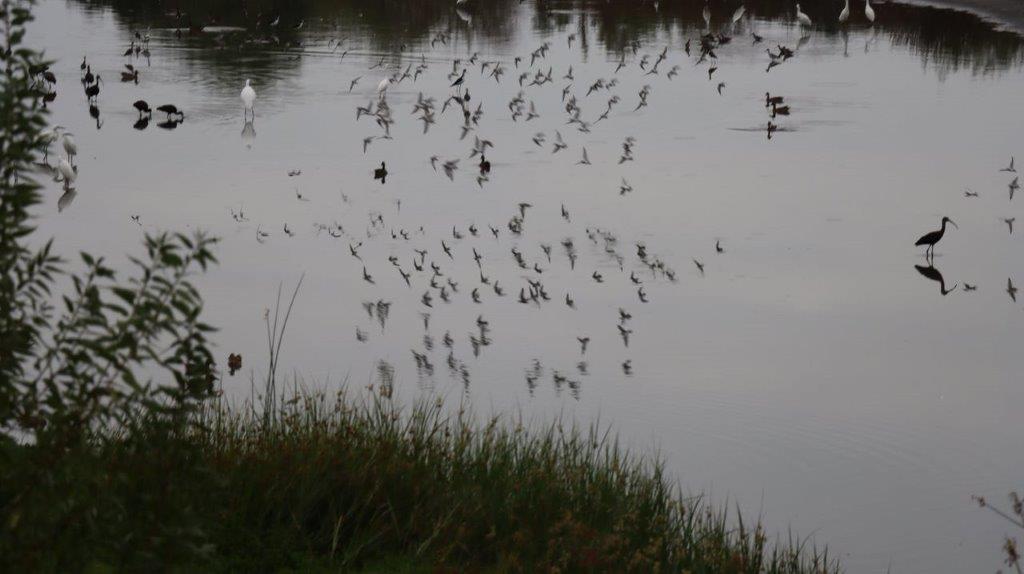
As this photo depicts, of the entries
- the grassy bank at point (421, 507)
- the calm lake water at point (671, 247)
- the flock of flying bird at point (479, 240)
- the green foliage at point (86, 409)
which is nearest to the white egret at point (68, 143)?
the flock of flying bird at point (479, 240)

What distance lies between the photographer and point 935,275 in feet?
45.1

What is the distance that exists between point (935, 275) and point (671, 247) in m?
2.43

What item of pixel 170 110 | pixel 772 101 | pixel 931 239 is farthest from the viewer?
pixel 772 101

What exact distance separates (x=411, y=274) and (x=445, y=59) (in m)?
14.7

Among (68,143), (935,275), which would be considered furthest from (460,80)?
(935,275)

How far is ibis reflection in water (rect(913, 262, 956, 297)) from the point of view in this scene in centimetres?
1330

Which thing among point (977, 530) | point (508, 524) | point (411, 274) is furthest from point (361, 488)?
point (411, 274)

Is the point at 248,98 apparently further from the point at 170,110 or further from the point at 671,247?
the point at 671,247

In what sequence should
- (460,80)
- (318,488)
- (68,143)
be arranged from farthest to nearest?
(460,80)
(68,143)
(318,488)

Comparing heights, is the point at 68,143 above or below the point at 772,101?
above

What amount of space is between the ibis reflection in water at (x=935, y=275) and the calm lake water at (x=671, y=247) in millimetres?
80

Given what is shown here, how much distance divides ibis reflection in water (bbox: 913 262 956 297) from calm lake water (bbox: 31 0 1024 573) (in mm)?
80

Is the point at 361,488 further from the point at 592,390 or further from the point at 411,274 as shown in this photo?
the point at 411,274

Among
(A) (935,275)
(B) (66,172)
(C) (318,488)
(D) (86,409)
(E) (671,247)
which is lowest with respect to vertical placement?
(A) (935,275)
